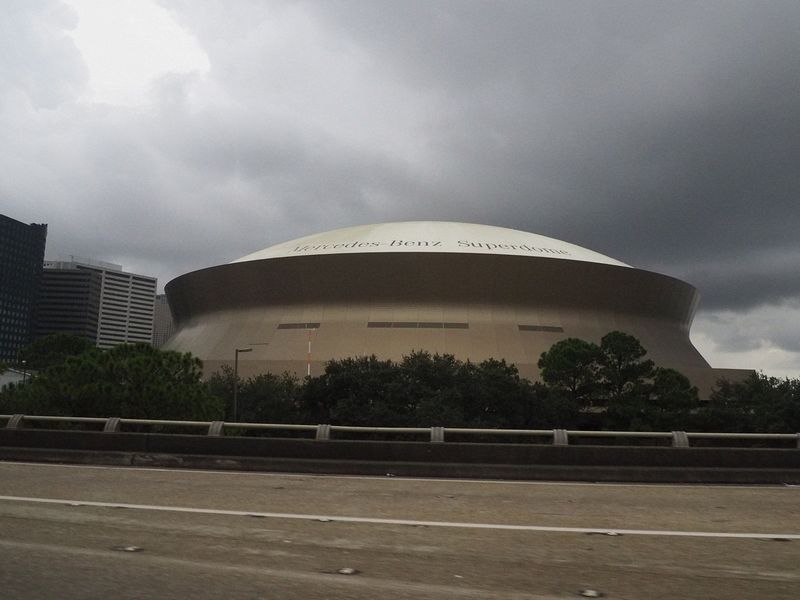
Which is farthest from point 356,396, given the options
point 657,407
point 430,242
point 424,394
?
point 430,242

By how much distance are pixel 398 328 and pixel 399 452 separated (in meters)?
44.0

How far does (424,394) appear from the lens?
36500 millimetres

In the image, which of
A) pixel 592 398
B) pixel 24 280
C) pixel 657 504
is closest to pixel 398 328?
pixel 592 398

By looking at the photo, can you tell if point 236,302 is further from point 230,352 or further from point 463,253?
point 463,253

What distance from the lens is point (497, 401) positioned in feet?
122

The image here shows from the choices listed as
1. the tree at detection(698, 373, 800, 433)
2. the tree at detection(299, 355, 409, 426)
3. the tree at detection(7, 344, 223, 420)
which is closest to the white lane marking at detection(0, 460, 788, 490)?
the tree at detection(7, 344, 223, 420)

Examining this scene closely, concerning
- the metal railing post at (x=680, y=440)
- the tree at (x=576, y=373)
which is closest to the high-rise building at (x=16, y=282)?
the tree at (x=576, y=373)

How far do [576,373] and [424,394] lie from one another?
12.6m

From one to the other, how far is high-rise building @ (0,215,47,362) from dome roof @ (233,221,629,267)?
480ft

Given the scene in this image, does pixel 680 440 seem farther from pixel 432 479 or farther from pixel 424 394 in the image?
pixel 424 394

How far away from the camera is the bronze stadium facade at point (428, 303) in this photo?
182ft

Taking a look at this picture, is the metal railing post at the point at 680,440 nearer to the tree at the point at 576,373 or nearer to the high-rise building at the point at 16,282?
the tree at the point at 576,373

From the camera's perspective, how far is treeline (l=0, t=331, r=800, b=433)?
83.6 ft

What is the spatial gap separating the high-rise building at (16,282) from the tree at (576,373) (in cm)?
17419
